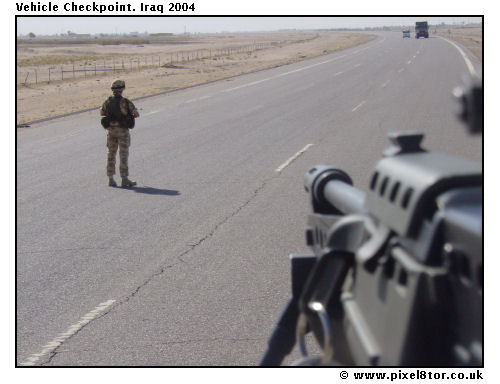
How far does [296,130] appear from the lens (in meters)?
17.4

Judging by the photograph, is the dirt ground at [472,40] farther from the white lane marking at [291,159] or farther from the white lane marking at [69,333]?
the white lane marking at [291,159]

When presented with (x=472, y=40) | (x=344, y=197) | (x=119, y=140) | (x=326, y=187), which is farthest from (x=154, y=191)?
(x=472, y=40)

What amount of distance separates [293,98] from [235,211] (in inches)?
680

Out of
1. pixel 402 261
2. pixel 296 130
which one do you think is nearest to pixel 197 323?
pixel 402 261

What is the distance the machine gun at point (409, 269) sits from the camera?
1.15m

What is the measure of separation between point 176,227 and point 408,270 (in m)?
7.39

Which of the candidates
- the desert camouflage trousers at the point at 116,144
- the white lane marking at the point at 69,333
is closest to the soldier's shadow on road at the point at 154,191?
the desert camouflage trousers at the point at 116,144

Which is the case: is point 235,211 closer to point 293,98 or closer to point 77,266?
point 77,266

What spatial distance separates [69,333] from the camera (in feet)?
17.3

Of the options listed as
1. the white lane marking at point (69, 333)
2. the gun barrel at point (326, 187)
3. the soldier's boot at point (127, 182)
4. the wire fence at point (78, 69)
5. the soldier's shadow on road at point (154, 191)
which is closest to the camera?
the gun barrel at point (326, 187)

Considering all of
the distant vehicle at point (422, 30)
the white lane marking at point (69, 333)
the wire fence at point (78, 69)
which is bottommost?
the white lane marking at point (69, 333)

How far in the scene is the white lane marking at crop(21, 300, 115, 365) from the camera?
4832 mm

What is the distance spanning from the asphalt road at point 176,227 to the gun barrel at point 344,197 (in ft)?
1.47

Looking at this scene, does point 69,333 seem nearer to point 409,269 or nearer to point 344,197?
point 344,197
